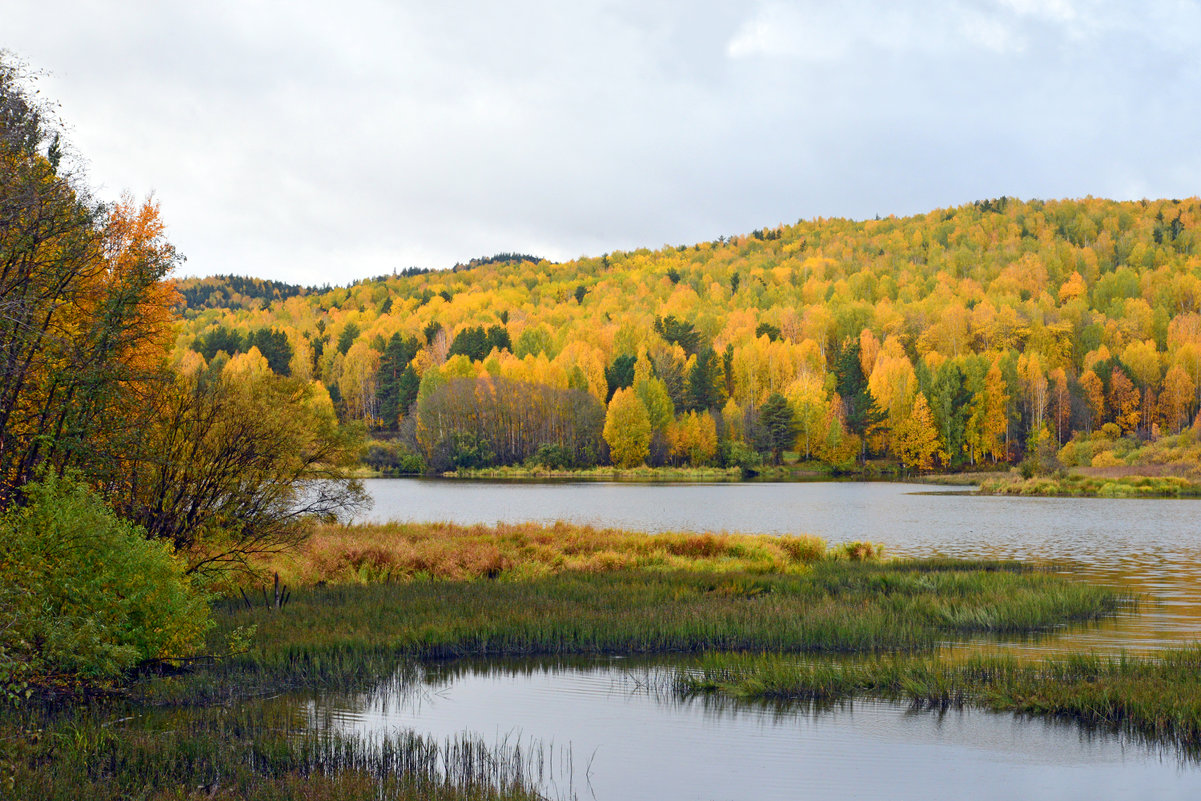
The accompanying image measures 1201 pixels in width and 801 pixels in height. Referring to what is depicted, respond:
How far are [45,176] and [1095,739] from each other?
15.4 metres

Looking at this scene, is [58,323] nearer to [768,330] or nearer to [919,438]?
[919,438]

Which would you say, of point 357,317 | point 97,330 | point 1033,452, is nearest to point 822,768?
point 97,330

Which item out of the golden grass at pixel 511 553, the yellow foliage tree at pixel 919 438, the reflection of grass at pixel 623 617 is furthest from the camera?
the yellow foliage tree at pixel 919 438

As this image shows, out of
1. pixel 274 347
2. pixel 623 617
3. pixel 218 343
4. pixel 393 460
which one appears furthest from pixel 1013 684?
pixel 218 343

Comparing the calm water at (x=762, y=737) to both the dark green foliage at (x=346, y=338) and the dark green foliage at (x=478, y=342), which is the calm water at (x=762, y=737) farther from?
the dark green foliage at (x=346, y=338)

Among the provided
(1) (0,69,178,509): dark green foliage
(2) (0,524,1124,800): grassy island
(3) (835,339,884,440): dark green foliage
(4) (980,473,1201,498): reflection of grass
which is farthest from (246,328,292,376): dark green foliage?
(1) (0,69,178,509): dark green foliage

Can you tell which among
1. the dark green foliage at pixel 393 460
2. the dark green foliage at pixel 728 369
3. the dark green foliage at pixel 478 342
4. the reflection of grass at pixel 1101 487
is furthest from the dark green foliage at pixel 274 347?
the reflection of grass at pixel 1101 487

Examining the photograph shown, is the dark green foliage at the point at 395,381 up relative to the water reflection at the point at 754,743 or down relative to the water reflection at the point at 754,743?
up

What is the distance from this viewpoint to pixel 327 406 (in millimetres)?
19141

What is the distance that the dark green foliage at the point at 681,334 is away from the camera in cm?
13112

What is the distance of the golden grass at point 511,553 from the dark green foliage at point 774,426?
7093cm

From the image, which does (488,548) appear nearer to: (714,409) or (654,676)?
(654,676)

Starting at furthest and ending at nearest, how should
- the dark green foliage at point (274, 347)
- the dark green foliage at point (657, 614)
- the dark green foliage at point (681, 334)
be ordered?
the dark green foliage at point (681, 334) < the dark green foliage at point (274, 347) < the dark green foliage at point (657, 614)

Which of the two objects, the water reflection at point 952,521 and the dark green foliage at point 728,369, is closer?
the water reflection at point 952,521
